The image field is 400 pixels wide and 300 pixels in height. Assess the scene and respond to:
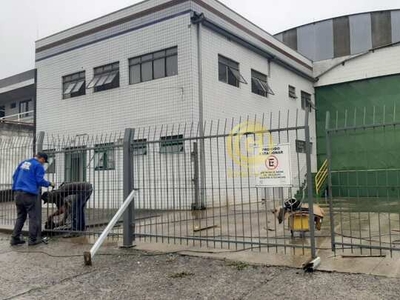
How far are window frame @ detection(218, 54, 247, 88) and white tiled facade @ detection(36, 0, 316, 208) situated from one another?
0.20 meters

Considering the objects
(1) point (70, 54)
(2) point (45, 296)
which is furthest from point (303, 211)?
(1) point (70, 54)

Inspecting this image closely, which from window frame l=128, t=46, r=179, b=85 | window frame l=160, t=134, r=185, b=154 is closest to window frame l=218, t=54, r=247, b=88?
window frame l=128, t=46, r=179, b=85

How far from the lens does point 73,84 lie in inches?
747

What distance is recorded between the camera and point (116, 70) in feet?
57.1

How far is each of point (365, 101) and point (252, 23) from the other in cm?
915

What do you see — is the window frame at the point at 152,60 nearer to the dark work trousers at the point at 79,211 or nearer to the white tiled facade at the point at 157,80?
the white tiled facade at the point at 157,80

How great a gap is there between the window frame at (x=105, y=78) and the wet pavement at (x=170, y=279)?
1115 cm

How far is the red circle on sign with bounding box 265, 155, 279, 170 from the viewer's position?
6.31m

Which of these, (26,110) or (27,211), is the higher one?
(26,110)

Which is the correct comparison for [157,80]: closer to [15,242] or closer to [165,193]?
[165,193]

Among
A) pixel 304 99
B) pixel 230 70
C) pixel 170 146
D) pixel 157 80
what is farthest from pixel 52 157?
pixel 304 99

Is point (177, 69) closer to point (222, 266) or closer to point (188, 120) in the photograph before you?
point (188, 120)

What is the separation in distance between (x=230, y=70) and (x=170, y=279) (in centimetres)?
1283

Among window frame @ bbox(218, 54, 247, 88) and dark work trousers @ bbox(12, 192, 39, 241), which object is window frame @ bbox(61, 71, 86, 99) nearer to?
window frame @ bbox(218, 54, 247, 88)
